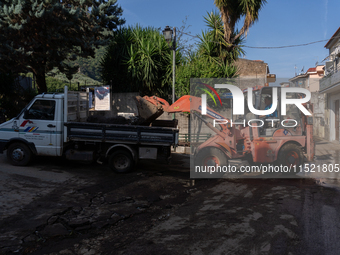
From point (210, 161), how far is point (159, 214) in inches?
147

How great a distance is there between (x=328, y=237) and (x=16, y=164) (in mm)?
8769

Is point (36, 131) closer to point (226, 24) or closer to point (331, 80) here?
point (226, 24)

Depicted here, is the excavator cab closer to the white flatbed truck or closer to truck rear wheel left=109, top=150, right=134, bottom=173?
the white flatbed truck

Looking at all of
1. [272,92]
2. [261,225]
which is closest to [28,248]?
[261,225]

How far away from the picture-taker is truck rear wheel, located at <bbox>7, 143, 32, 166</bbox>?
9.51 metres

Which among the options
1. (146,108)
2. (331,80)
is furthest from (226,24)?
(331,80)

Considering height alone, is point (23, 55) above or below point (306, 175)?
above

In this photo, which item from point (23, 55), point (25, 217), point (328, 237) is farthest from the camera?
point (23, 55)

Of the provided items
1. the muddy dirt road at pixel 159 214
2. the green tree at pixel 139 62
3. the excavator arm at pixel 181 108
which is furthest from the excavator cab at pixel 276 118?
the green tree at pixel 139 62

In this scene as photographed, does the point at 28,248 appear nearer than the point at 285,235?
Yes

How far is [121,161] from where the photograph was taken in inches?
372

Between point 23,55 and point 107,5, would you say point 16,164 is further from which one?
point 107,5

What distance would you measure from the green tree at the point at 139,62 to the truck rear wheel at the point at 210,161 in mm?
7857

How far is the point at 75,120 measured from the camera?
1002 centimetres
